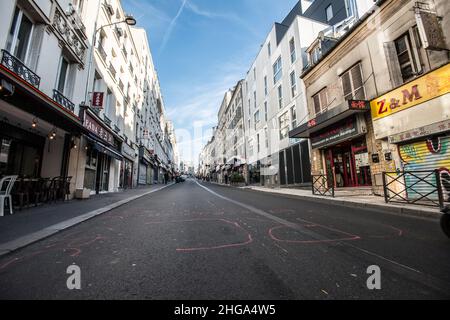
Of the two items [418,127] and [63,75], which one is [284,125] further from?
[63,75]

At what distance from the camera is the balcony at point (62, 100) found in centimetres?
830

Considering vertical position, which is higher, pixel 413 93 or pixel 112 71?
pixel 112 71

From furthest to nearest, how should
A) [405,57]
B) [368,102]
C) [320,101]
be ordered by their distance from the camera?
[320,101]
[368,102]
[405,57]

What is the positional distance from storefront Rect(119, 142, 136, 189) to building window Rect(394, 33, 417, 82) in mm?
18463

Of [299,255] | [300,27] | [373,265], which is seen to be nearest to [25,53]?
[299,255]

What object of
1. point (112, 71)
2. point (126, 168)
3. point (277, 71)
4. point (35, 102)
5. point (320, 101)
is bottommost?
point (126, 168)

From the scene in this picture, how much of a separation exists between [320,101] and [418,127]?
698 cm

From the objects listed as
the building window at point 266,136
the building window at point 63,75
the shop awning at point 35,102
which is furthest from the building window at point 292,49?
A: the shop awning at point 35,102

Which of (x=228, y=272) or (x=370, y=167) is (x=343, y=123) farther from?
(x=228, y=272)

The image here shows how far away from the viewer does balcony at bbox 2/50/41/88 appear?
5.92 metres

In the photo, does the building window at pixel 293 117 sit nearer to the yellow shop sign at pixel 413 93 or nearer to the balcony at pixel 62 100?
the yellow shop sign at pixel 413 93

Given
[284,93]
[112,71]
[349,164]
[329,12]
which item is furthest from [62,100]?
[329,12]

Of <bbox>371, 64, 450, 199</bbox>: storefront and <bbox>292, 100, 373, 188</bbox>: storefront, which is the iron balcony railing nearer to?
<bbox>292, 100, 373, 188</bbox>: storefront

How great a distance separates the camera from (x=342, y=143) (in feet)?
41.2
